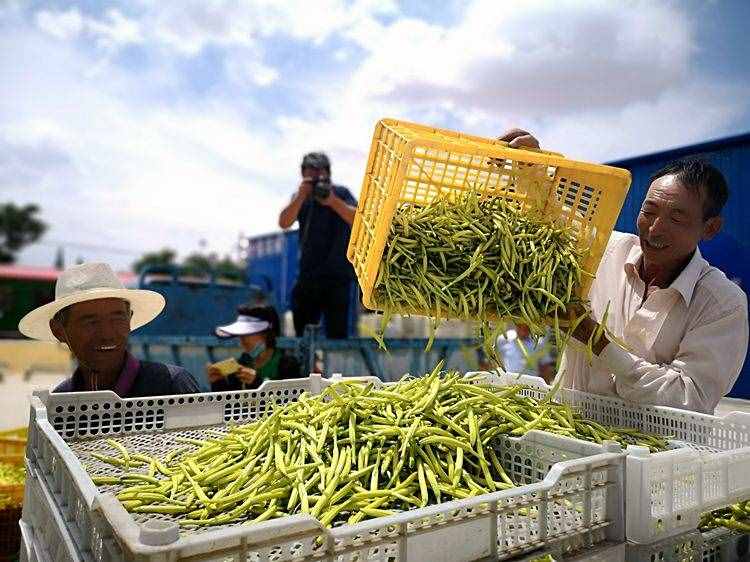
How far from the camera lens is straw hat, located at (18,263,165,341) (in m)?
2.82

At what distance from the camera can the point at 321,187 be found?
4965mm

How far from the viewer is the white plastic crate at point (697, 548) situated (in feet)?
5.21

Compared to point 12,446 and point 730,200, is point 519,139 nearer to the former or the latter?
point 730,200

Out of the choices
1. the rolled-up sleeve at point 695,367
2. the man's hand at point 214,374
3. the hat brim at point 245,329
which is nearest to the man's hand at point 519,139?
the rolled-up sleeve at point 695,367

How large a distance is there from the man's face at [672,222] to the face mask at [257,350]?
10.4 feet

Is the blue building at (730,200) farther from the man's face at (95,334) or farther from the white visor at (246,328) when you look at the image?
the man's face at (95,334)

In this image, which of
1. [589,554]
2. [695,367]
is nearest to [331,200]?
[695,367]

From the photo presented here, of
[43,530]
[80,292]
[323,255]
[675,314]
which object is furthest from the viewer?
[323,255]

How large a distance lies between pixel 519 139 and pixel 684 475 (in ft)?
4.90

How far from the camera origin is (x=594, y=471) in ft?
5.16

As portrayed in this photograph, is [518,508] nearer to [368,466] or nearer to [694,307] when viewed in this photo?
[368,466]

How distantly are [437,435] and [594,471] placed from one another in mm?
534

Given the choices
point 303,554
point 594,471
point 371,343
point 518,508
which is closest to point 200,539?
point 303,554

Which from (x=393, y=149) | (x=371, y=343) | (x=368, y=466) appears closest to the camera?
(x=368, y=466)
